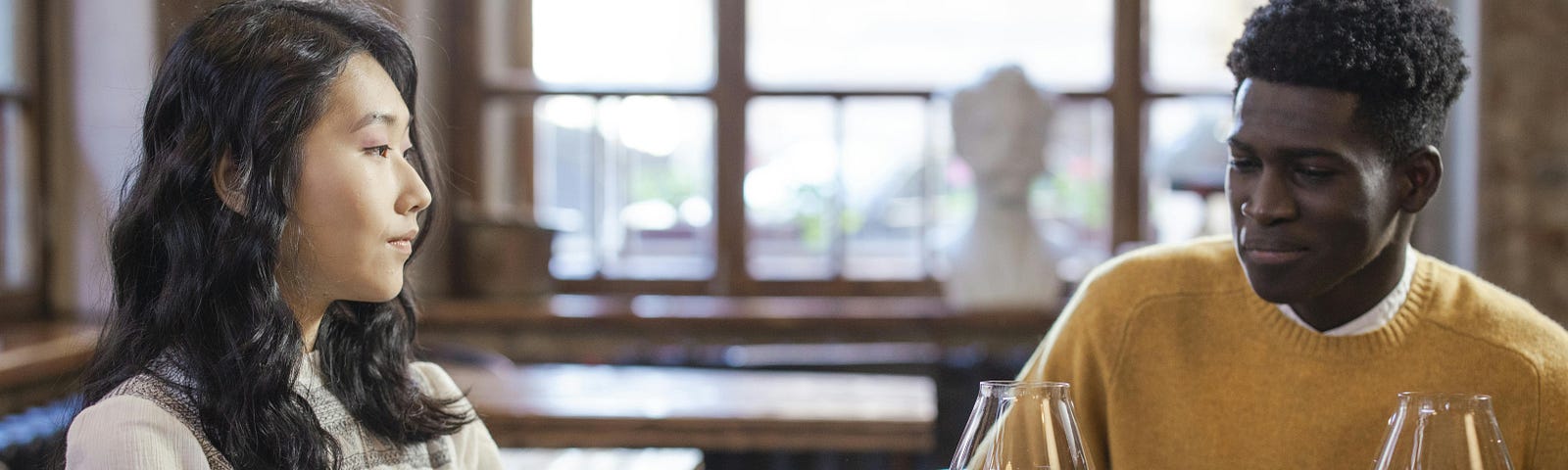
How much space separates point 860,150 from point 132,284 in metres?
4.18

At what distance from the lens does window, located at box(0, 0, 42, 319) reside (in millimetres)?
3742

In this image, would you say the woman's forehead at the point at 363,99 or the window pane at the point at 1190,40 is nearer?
the woman's forehead at the point at 363,99

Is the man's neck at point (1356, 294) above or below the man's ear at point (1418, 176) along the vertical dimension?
below

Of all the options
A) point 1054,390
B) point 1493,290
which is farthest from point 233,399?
point 1493,290

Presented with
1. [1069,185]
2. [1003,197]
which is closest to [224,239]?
[1003,197]

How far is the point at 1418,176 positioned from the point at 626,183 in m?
4.07

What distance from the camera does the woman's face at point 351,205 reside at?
1126 mm

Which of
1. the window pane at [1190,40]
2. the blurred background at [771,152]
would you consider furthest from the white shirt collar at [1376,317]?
the window pane at [1190,40]

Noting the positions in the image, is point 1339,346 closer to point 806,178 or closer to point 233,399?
point 233,399

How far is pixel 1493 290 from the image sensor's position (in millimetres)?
1467

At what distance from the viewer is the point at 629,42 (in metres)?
5.23

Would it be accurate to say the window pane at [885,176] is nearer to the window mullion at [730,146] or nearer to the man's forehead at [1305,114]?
the window mullion at [730,146]

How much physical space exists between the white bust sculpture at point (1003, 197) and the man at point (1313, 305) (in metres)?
2.91

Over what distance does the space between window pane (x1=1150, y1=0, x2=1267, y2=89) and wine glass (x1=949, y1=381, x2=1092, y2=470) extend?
14.6 ft
